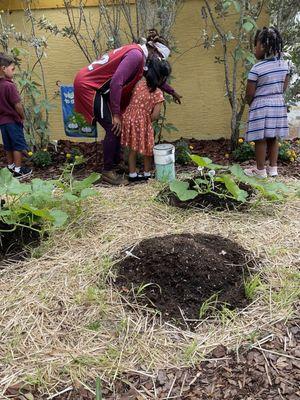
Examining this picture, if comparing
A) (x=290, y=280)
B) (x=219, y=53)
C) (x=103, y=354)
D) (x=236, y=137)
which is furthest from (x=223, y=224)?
(x=219, y=53)

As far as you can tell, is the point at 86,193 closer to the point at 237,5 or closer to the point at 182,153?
the point at 182,153

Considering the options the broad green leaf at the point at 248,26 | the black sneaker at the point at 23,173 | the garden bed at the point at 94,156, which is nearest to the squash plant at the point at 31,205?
the garden bed at the point at 94,156

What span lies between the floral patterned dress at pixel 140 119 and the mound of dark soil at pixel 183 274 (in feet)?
5.33

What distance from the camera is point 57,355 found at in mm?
2172

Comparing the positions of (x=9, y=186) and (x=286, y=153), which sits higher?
(x=9, y=186)

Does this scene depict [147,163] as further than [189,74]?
No

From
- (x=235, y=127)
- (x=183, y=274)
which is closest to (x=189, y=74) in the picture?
(x=235, y=127)

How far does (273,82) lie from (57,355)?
10.1ft

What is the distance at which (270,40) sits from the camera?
394 centimetres

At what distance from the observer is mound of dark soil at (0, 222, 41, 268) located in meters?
3.02

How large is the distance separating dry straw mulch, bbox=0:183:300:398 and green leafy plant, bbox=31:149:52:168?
1.92 meters

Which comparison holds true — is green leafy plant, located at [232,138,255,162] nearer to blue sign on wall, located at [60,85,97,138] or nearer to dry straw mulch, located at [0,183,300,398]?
dry straw mulch, located at [0,183,300,398]

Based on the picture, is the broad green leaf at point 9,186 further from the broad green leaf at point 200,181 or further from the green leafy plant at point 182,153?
the green leafy plant at point 182,153

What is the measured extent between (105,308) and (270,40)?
2798 millimetres
